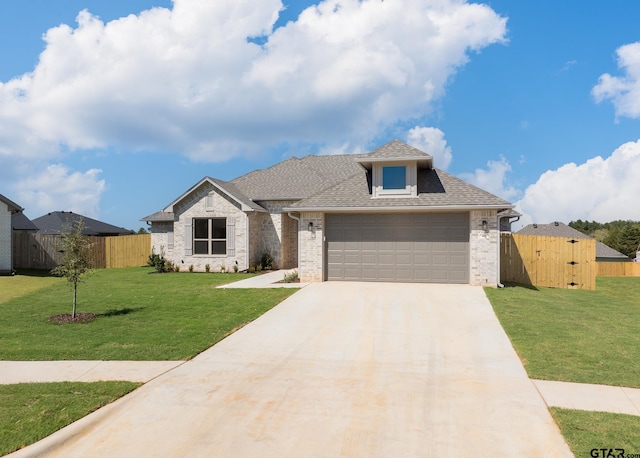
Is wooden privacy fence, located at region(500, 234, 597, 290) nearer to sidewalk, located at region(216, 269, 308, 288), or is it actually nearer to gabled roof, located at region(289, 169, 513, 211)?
gabled roof, located at region(289, 169, 513, 211)

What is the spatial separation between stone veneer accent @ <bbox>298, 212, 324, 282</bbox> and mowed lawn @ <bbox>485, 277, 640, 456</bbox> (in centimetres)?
613

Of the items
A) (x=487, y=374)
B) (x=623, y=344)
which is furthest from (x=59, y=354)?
(x=623, y=344)

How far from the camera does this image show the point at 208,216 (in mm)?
20359

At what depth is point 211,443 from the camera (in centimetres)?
404

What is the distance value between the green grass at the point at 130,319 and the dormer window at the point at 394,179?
5.54m

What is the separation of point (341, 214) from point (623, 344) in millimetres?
9750

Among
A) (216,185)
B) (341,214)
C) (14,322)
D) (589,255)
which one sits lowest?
(14,322)

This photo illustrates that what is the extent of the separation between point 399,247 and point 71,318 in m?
10.7

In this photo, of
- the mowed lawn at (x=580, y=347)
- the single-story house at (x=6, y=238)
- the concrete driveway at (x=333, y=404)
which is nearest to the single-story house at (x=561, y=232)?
the mowed lawn at (x=580, y=347)

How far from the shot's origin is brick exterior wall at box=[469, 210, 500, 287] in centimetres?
1424

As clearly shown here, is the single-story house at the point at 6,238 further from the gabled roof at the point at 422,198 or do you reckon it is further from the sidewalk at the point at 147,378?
the sidewalk at the point at 147,378

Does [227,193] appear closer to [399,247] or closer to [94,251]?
[399,247]

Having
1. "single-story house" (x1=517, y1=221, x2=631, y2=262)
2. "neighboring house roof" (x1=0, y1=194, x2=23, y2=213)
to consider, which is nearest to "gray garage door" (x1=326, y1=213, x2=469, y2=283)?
"neighboring house roof" (x1=0, y1=194, x2=23, y2=213)

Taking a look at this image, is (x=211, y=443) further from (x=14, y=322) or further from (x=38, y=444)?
(x=14, y=322)
